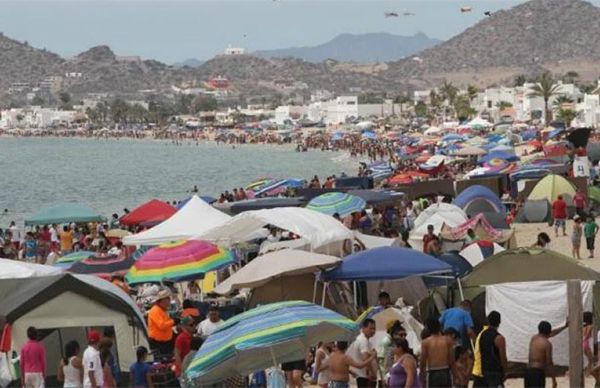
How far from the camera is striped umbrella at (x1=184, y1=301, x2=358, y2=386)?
9531 mm

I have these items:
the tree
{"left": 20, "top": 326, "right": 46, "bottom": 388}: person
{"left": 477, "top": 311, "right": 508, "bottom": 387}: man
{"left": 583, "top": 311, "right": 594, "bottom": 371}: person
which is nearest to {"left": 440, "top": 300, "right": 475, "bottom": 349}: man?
{"left": 583, "top": 311, "right": 594, "bottom": 371}: person

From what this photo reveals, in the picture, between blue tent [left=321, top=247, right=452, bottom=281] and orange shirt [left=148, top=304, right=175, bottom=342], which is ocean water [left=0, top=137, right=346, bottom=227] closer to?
blue tent [left=321, top=247, right=452, bottom=281]

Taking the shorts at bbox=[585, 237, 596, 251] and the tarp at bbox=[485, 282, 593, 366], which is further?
the shorts at bbox=[585, 237, 596, 251]

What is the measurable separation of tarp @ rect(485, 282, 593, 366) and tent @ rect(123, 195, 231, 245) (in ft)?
19.0

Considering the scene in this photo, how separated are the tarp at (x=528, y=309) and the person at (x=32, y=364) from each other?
Answer: 428 cm

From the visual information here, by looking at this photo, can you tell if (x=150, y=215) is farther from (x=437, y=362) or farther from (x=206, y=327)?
(x=437, y=362)

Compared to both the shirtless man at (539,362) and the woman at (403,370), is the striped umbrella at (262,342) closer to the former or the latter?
the woman at (403,370)

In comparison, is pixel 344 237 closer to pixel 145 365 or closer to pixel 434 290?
pixel 434 290

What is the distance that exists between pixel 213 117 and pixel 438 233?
162 m

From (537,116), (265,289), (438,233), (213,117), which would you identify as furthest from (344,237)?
(213,117)

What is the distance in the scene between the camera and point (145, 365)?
10.3 meters

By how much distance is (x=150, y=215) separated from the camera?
22.9m

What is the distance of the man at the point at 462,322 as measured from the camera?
11.3m

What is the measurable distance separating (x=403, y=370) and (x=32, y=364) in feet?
10.0
